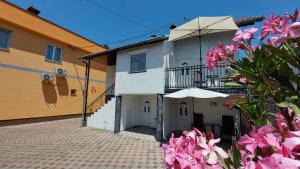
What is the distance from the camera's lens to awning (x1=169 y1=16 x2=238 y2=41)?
716 cm

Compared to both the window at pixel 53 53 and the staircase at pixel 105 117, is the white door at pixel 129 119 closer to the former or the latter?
the staircase at pixel 105 117

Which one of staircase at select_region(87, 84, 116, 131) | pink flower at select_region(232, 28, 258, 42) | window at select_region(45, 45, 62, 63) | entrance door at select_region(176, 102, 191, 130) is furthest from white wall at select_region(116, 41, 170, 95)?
pink flower at select_region(232, 28, 258, 42)

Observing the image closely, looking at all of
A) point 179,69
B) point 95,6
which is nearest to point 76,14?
point 95,6

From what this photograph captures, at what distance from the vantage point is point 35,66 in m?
13.0

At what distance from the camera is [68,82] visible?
15.3 m

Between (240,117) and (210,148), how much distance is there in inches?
325

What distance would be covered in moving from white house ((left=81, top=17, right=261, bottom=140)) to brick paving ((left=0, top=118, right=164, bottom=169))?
1737mm

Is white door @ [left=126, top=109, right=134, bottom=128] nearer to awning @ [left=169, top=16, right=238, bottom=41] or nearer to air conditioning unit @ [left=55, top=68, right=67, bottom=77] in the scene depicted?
awning @ [left=169, top=16, right=238, bottom=41]

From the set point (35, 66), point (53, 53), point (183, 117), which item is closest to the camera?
point (183, 117)

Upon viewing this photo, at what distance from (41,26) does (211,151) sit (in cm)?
1624

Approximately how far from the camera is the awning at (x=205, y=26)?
23.5 ft

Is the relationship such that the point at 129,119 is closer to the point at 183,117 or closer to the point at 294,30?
the point at 183,117

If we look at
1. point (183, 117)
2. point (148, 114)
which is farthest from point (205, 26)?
point (148, 114)

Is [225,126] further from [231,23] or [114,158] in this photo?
[114,158]
